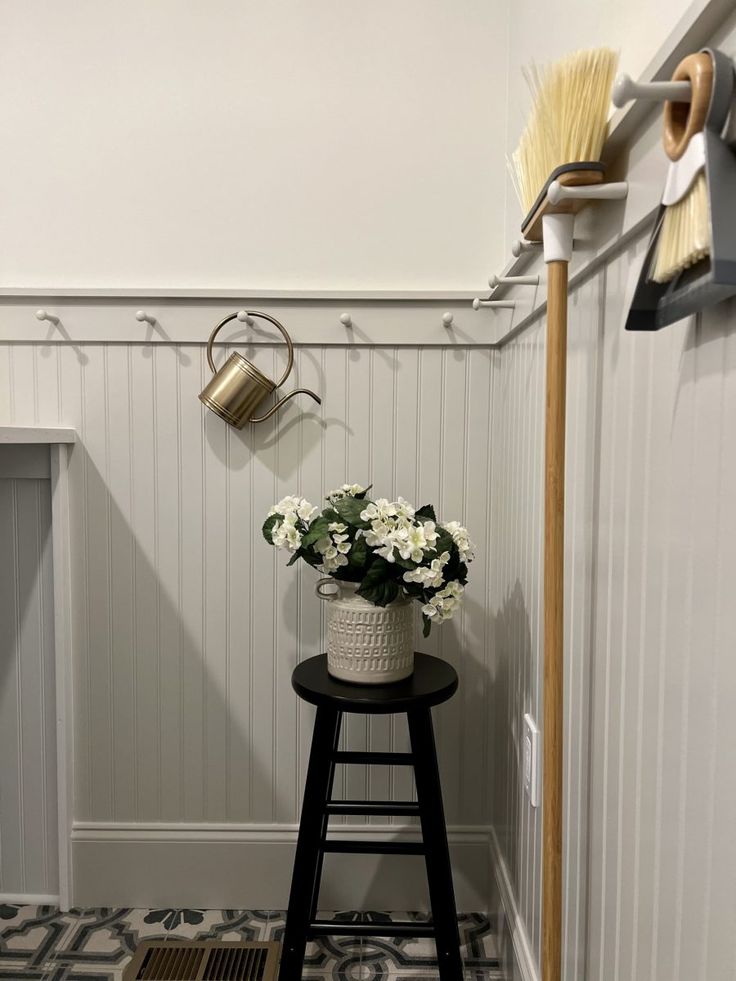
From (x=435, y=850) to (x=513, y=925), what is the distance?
0.73ft

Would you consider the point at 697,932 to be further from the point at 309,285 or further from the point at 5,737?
the point at 5,737

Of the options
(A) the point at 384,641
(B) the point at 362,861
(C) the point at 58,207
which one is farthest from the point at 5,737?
(C) the point at 58,207

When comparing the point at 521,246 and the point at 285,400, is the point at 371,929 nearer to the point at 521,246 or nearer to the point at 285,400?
the point at 285,400

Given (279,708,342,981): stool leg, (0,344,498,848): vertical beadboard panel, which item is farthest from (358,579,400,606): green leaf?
(0,344,498,848): vertical beadboard panel

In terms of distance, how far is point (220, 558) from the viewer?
1.56m

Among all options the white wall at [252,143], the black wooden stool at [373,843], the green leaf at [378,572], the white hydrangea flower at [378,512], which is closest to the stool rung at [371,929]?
the black wooden stool at [373,843]

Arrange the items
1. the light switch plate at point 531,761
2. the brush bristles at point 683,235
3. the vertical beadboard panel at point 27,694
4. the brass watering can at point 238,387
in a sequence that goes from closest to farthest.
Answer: the brush bristles at point 683,235
the light switch plate at point 531,761
the brass watering can at point 238,387
the vertical beadboard panel at point 27,694

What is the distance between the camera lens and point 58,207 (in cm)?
154

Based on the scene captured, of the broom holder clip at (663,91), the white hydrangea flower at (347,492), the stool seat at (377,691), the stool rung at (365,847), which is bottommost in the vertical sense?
the stool rung at (365,847)

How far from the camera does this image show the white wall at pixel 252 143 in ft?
4.95

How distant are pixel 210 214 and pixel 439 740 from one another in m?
1.22

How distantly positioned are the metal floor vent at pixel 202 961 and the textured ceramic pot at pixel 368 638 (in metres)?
0.62

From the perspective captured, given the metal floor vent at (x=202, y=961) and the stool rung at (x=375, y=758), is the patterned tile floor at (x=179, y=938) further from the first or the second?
the stool rung at (x=375, y=758)

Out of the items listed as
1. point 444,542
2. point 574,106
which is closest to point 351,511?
point 444,542
